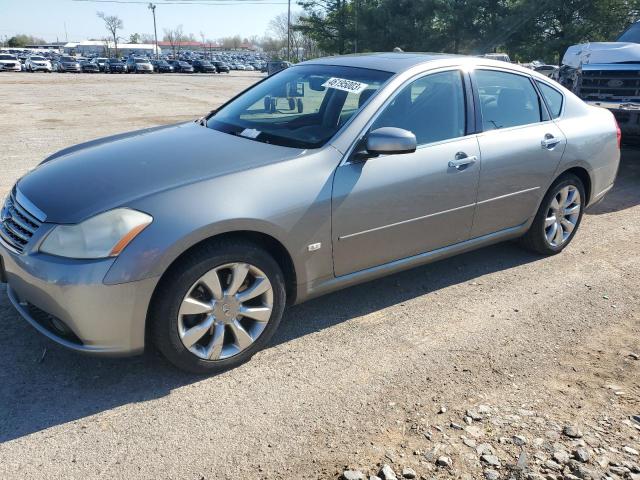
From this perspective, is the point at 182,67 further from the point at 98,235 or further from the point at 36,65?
the point at 98,235

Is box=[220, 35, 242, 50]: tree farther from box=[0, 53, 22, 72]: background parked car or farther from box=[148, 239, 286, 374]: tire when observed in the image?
box=[148, 239, 286, 374]: tire

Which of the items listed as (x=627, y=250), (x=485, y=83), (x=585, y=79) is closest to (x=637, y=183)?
(x=585, y=79)

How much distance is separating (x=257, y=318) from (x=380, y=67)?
195 centimetres

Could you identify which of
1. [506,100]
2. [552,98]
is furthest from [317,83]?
[552,98]

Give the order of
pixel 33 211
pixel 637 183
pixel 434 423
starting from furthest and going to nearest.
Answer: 1. pixel 637 183
2. pixel 33 211
3. pixel 434 423

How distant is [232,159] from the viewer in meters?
3.31

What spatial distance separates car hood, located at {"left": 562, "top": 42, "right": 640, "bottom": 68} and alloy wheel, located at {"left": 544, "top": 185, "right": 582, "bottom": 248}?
4.61m

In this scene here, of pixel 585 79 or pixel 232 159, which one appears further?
pixel 585 79

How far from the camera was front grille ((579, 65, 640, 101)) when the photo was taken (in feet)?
26.9

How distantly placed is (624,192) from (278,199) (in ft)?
19.1

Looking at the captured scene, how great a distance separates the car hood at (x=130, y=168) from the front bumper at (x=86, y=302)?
0.27m

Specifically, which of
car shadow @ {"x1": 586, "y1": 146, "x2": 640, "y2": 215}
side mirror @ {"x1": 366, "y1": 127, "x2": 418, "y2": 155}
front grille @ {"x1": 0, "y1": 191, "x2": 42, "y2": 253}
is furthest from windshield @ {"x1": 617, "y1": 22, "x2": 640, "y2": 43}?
front grille @ {"x1": 0, "y1": 191, "x2": 42, "y2": 253}

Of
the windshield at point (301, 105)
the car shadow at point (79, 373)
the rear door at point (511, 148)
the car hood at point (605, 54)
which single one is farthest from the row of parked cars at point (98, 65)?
the rear door at point (511, 148)

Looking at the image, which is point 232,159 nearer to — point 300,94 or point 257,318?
point 257,318
